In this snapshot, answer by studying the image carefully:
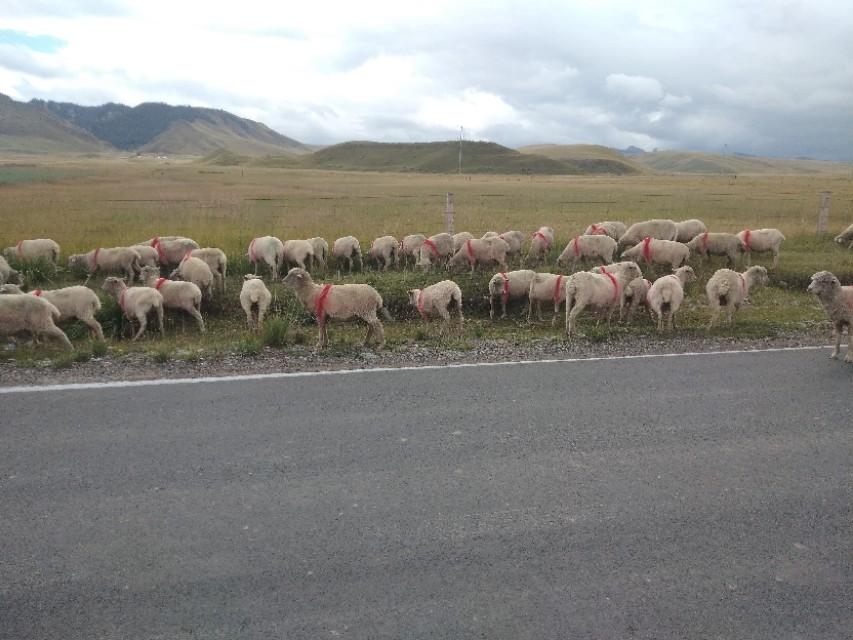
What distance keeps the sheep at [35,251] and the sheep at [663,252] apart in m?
15.3

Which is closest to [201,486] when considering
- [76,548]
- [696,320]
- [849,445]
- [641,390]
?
[76,548]

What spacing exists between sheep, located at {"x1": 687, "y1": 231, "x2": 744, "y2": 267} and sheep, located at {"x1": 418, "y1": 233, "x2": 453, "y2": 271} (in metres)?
6.90

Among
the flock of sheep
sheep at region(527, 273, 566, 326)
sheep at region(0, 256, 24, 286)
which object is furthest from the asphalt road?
sheep at region(0, 256, 24, 286)

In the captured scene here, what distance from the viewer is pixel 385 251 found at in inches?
749

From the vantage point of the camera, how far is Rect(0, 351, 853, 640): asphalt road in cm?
428

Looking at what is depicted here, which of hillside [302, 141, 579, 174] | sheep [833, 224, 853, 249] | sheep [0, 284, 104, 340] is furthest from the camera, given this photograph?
hillside [302, 141, 579, 174]

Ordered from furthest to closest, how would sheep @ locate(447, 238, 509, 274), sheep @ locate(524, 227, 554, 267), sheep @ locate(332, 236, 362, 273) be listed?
sheep @ locate(524, 227, 554, 267)
sheep @ locate(332, 236, 362, 273)
sheep @ locate(447, 238, 509, 274)

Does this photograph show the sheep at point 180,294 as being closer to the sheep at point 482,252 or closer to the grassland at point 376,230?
the grassland at point 376,230

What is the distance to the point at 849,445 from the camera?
270 inches

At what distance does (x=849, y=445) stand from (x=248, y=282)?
10303 millimetres

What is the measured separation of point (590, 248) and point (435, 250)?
432cm

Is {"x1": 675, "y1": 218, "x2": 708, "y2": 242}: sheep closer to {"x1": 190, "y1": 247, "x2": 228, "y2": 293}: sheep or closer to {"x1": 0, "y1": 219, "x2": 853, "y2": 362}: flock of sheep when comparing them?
{"x1": 0, "y1": 219, "x2": 853, "y2": 362}: flock of sheep

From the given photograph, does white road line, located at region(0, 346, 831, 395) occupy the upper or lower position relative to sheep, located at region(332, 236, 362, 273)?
lower

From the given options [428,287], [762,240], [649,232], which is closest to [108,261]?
[428,287]
